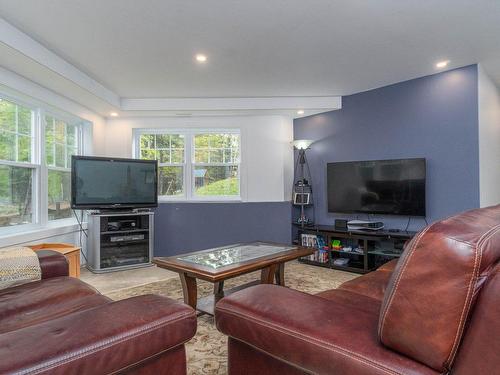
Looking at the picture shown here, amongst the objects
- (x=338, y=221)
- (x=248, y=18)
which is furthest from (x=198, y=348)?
(x=338, y=221)

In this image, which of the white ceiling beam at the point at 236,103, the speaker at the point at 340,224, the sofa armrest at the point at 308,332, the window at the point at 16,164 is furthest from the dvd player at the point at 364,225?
the window at the point at 16,164

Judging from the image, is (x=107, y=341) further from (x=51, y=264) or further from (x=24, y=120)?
(x=24, y=120)

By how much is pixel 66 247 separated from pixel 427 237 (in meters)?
3.49

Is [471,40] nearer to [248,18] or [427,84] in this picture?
[427,84]

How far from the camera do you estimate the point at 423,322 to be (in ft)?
2.66

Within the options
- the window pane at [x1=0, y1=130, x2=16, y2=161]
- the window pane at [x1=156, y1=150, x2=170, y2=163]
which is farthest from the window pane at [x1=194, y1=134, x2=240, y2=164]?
the window pane at [x1=0, y1=130, x2=16, y2=161]

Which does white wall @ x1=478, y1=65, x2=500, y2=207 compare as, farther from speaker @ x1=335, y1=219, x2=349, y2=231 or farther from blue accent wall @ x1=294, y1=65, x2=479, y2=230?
speaker @ x1=335, y1=219, x2=349, y2=231

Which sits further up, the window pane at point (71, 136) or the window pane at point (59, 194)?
the window pane at point (71, 136)

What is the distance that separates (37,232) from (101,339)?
3.16 metres

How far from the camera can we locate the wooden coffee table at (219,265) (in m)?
2.22

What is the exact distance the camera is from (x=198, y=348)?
198 cm

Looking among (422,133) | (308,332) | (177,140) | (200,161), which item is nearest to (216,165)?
(200,161)

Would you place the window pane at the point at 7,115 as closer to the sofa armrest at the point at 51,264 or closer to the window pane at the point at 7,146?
the window pane at the point at 7,146

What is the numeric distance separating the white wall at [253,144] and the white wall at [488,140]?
2.41 meters
